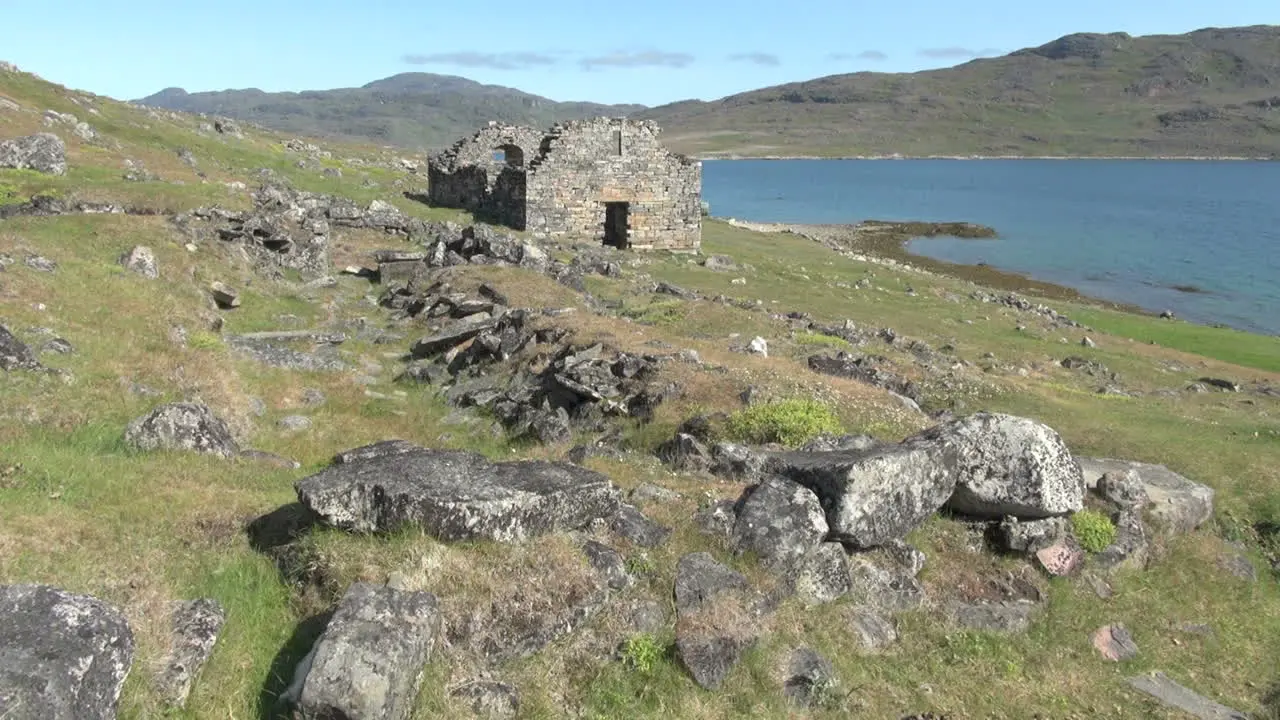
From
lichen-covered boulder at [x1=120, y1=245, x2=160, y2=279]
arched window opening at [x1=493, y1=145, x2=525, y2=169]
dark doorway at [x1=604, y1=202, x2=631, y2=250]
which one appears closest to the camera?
lichen-covered boulder at [x1=120, y1=245, x2=160, y2=279]

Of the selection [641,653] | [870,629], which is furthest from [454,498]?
[870,629]

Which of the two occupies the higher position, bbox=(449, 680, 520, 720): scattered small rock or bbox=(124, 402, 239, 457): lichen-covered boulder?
bbox=(124, 402, 239, 457): lichen-covered boulder

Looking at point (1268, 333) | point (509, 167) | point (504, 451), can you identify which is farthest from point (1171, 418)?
point (1268, 333)

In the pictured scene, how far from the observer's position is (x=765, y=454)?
1363 cm

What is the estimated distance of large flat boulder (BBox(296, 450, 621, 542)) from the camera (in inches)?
365

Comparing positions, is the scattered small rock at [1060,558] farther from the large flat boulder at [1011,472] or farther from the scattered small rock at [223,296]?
the scattered small rock at [223,296]

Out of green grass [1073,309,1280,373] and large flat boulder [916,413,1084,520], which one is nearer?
large flat boulder [916,413,1084,520]

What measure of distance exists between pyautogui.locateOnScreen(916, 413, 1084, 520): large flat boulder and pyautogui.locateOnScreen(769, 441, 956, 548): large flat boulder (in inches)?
14.5

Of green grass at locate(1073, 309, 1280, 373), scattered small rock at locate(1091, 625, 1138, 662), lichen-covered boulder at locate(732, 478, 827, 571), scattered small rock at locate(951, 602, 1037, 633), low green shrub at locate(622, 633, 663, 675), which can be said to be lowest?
green grass at locate(1073, 309, 1280, 373)

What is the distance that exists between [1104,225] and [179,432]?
122 metres

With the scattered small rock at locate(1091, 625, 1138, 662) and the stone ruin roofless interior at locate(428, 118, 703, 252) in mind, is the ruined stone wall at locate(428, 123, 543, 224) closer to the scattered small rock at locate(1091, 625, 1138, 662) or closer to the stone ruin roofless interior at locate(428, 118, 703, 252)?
the stone ruin roofless interior at locate(428, 118, 703, 252)

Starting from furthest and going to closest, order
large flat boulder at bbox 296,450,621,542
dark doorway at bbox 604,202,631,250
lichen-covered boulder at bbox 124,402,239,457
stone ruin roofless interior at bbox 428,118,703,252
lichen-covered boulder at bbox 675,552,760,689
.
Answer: dark doorway at bbox 604,202,631,250 < stone ruin roofless interior at bbox 428,118,703,252 < lichen-covered boulder at bbox 124,402,239,457 < large flat boulder at bbox 296,450,621,542 < lichen-covered boulder at bbox 675,552,760,689

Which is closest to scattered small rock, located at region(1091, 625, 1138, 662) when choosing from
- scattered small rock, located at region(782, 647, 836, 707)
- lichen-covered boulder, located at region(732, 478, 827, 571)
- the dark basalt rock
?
lichen-covered boulder, located at region(732, 478, 827, 571)

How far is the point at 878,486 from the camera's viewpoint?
37.2 feet
